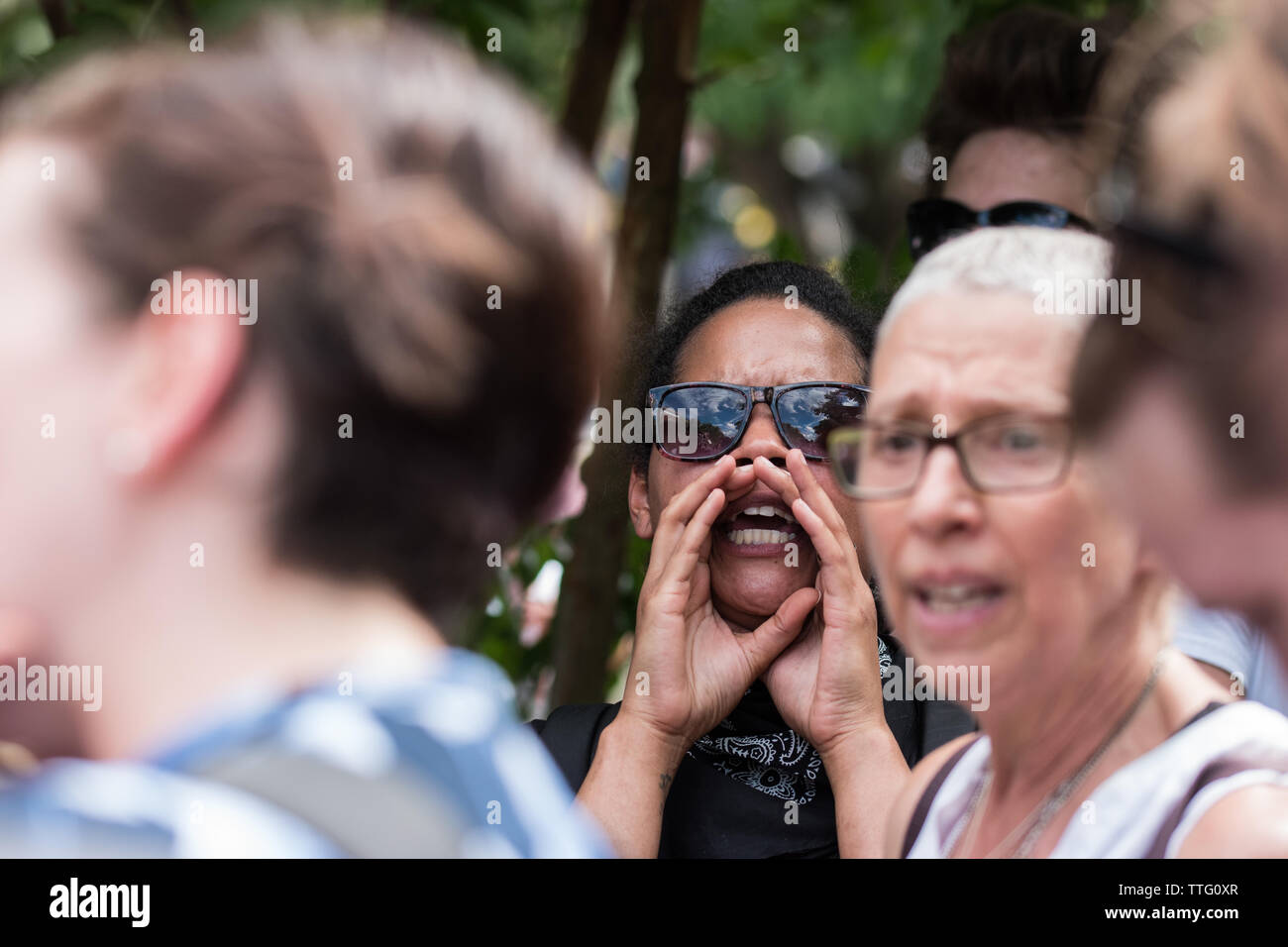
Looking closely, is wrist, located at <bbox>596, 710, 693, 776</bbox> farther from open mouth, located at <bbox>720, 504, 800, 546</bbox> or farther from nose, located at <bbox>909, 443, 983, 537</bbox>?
nose, located at <bbox>909, 443, 983, 537</bbox>

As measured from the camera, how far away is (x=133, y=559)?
42.6 inches

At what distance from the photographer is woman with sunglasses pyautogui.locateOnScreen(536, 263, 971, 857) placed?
6.91ft

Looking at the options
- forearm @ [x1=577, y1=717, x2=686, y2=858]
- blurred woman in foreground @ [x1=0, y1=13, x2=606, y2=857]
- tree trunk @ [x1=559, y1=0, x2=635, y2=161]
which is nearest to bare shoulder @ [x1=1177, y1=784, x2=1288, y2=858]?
blurred woman in foreground @ [x1=0, y1=13, x2=606, y2=857]

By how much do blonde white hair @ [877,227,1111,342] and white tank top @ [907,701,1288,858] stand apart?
0.39 meters

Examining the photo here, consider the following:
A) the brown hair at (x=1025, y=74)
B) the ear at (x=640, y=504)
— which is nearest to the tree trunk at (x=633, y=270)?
the ear at (x=640, y=504)

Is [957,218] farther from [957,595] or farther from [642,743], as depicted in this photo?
[957,595]

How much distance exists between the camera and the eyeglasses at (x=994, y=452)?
1.24 m

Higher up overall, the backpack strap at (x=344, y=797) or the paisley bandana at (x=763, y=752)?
the backpack strap at (x=344, y=797)

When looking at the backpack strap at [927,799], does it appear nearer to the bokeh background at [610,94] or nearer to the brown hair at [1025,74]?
the bokeh background at [610,94]

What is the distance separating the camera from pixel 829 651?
211cm

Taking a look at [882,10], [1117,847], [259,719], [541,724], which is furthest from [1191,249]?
[882,10]

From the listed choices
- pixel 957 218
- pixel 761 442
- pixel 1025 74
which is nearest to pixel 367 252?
pixel 761 442

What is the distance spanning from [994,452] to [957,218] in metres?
1.47

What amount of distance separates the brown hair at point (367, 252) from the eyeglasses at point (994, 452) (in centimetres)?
35
